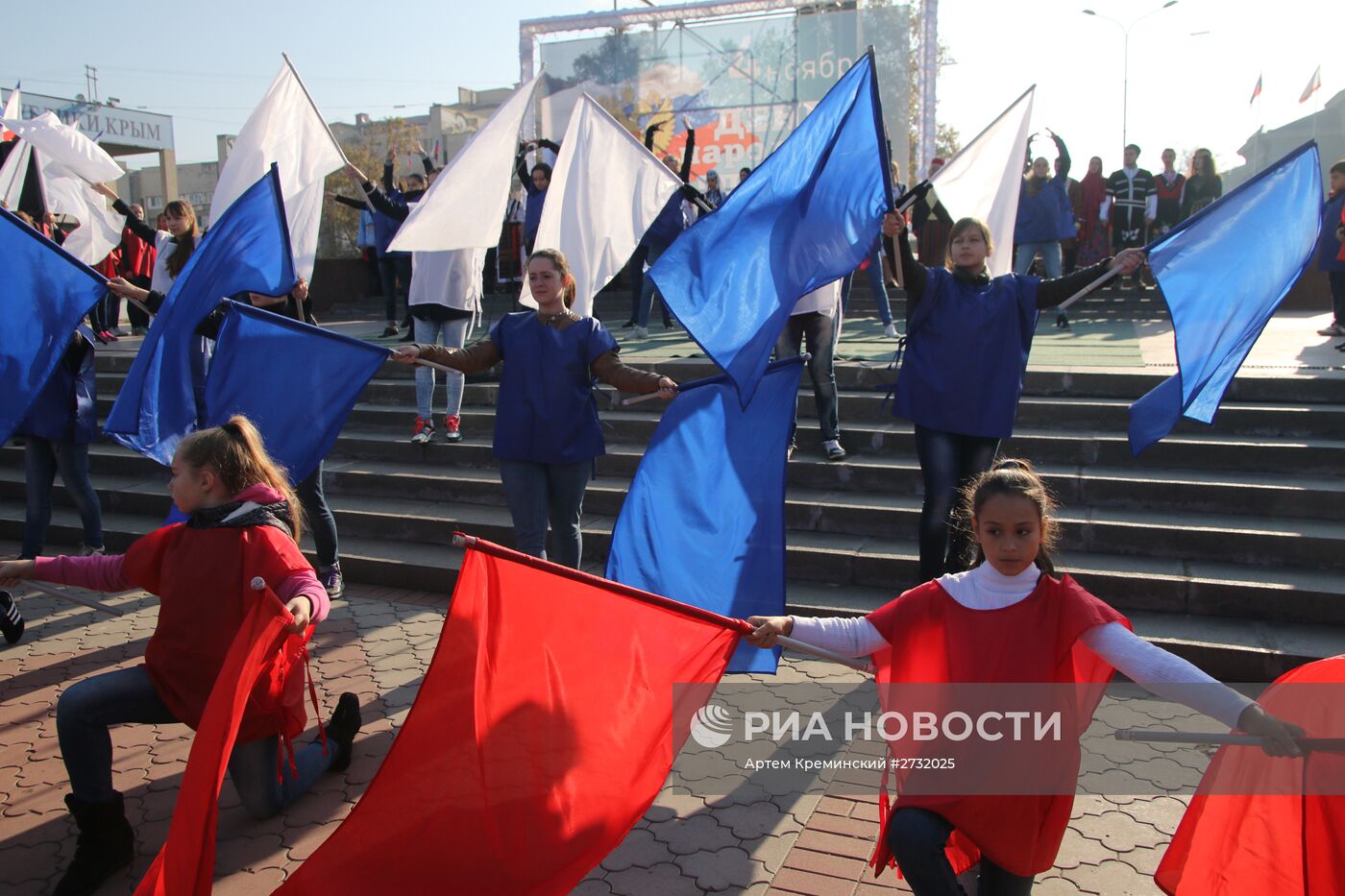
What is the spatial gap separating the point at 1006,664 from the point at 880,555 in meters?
3.45

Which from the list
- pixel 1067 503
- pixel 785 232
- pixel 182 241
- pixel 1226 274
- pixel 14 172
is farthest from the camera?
pixel 14 172

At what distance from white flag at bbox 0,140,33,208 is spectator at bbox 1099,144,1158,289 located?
1227 cm

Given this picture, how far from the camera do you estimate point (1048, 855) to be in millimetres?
2838

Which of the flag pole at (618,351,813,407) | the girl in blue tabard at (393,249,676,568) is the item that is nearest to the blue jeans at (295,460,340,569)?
the girl in blue tabard at (393,249,676,568)

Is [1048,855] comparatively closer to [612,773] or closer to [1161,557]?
[612,773]

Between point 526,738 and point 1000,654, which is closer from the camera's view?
point 1000,654

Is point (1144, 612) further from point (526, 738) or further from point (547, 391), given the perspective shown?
point (526, 738)

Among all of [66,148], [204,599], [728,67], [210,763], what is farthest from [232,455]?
[728,67]

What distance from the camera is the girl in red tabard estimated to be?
275 centimetres

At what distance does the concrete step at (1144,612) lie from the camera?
5.10 metres

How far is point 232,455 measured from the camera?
147 inches

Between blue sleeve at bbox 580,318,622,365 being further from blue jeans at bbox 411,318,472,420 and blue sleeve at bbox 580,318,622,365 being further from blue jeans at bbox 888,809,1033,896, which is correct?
blue jeans at bbox 411,318,472,420

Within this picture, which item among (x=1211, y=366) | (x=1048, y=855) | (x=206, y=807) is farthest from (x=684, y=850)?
(x=1211, y=366)

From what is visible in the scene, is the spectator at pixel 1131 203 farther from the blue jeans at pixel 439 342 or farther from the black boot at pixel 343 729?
the black boot at pixel 343 729
